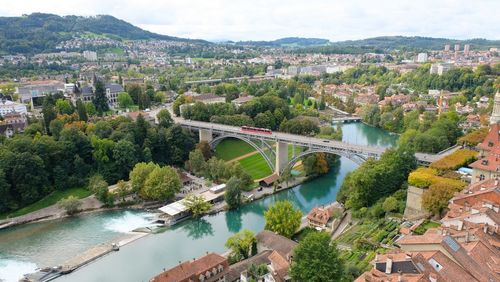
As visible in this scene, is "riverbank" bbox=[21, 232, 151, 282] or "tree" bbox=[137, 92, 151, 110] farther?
"tree" bbox=[137, 92, 151, 110]

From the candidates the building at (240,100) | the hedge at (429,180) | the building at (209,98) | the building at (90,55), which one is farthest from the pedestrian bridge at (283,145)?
the building at (90,55)

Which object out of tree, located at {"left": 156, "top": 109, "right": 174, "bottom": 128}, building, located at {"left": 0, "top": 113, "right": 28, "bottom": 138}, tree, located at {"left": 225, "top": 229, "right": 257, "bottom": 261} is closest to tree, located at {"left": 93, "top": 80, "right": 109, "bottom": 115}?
building, located at {"left": 0, "top": 113, "right": 28, "bottom": 138}

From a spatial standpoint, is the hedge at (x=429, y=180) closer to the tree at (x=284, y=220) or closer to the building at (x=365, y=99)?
the tree at (x=284, y=220)

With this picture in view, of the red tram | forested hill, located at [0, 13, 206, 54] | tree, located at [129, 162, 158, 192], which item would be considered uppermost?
forested hill, located at [0, 13, 206, 54]

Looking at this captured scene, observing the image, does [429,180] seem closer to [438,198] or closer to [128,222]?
[438,198]

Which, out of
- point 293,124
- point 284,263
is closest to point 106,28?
point 293,124

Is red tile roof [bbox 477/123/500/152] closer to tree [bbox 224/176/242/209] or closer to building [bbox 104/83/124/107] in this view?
tree [bbox 224/176/242/209]

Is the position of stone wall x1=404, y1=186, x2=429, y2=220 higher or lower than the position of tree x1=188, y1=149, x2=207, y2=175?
higher
